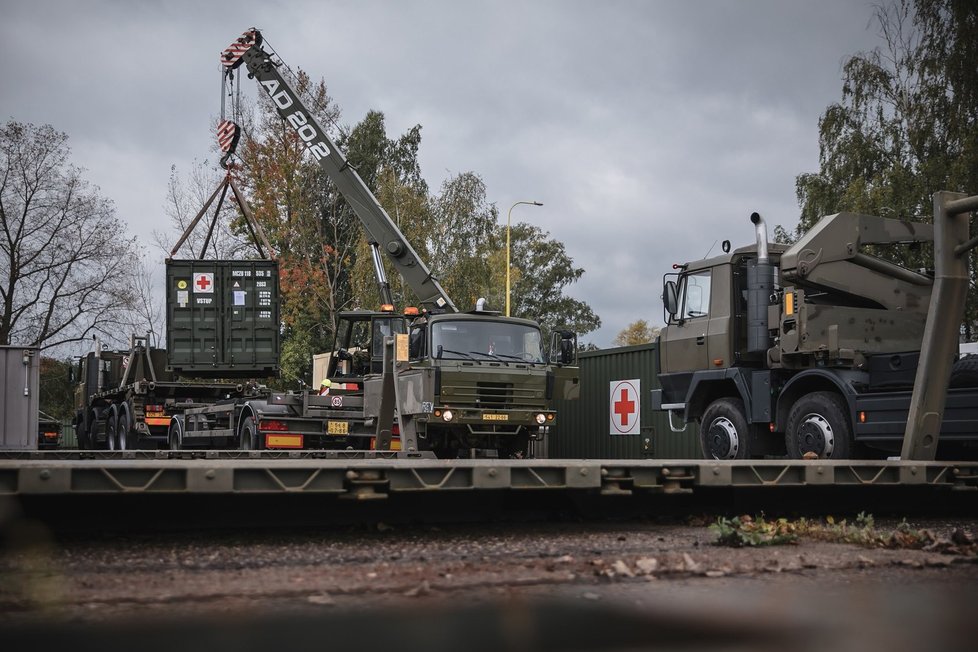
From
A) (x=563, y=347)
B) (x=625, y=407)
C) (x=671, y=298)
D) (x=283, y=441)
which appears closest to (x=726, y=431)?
(x=671, y=298)

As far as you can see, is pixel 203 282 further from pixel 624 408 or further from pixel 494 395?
pixel 624 408

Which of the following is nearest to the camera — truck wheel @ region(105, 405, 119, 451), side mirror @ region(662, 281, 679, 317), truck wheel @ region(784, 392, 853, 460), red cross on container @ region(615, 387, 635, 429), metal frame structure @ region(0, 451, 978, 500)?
metal frame structure @ region(0, 451, 978, 500)

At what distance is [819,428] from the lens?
420 inches

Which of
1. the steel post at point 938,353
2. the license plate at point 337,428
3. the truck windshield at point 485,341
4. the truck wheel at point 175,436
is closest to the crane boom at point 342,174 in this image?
the license plate at point 337,428

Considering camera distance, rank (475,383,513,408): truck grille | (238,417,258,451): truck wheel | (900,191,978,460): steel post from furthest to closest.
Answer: (238,417,258,451): truck wheel < (475,383,513,408): truck grille < (900,191,978,460): steel post

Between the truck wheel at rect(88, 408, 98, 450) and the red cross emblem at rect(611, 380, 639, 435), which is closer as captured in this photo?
the red cross emblem at rect(611, 380, 639, 435)

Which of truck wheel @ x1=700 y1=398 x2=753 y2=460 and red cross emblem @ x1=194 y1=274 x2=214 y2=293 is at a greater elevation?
red cross emblem @ x1=194 y1=274 x2=214 y2=293

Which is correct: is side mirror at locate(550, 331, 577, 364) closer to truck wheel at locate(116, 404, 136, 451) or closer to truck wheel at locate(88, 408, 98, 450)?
truck wheel at locate(116, 404, 136, 451)

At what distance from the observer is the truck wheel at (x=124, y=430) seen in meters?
22.8

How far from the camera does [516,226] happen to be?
59.0 metres

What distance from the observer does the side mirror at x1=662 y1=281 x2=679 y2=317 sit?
12.6 meters

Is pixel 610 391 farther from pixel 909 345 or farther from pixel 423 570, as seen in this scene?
pixel 423 570

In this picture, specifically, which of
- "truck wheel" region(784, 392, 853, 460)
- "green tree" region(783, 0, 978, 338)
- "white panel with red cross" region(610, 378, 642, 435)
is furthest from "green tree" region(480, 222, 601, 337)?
"truck wheel" region(784, 392, 853, 460)

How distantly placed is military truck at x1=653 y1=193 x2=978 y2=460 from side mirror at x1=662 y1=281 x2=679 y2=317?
0.04ft
